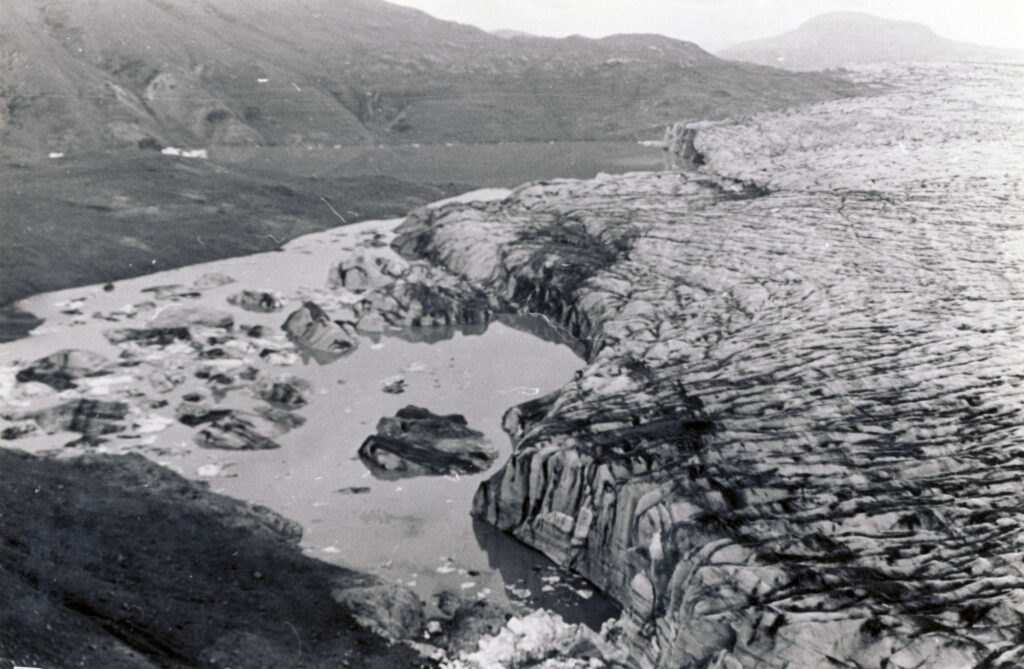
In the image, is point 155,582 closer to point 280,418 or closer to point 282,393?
point 280,418

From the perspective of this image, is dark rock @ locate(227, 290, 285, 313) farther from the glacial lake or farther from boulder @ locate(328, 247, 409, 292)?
boulder @ locate(328, 247, 409, 292)

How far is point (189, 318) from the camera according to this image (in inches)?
333

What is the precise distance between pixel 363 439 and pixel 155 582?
2141 mm

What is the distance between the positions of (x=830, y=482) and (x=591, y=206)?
731 centimetres

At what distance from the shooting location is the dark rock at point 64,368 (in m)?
7.05

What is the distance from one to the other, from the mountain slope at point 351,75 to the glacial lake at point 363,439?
11.7 metres

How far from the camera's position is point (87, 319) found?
8516mm

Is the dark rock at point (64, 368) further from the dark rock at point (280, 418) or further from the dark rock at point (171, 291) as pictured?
the dark rock at point (171, 291)

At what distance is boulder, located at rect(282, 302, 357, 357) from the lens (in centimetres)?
814

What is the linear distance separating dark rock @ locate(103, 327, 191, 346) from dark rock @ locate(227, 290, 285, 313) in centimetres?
104

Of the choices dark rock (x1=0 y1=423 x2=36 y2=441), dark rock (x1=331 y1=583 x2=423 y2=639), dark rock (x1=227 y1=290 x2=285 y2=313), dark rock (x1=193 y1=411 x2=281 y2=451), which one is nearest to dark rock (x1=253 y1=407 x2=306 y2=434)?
dark rock (x1=193 y1=411 x2=281 y2=451)

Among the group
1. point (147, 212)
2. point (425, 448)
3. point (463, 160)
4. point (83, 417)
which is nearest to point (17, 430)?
point (83, 417)

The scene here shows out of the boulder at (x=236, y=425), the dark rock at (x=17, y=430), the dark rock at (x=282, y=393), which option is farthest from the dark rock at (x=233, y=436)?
the dark rock at (x=17, y=430)

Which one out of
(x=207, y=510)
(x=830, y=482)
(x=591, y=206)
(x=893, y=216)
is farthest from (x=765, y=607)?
(x=591, y=206)
